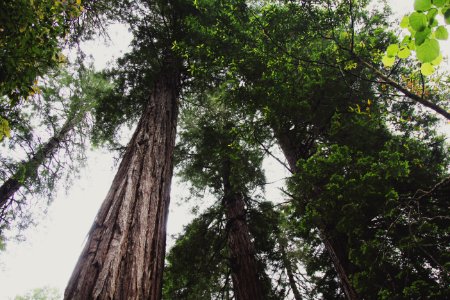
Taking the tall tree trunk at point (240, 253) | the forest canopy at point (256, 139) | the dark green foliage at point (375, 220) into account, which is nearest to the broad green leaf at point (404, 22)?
the forest canopy at point (256, 139)

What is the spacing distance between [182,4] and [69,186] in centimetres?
691

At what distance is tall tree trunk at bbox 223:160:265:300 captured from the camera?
5567 mm

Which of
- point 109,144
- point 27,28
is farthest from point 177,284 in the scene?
point 27,28

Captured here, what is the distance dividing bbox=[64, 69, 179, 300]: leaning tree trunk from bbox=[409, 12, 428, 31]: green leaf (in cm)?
215

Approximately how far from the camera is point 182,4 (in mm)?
5691

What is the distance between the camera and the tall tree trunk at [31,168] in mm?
6393

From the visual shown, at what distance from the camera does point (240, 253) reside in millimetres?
6262

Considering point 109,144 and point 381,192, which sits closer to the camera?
point 381,192

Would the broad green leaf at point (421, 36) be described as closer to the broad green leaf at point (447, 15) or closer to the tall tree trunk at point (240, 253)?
the broad green leaf at point (447, 15)

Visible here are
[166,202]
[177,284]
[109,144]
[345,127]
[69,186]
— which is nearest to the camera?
[166,202]

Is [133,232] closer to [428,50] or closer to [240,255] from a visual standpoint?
[428,50]

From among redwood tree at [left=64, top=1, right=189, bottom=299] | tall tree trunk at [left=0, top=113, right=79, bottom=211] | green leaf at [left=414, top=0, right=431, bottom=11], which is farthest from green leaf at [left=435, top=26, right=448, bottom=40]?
tall tree trunk at [left=0, top=113, right=79, bottom=211]

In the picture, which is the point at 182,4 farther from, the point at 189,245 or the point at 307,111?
the point at 189,245

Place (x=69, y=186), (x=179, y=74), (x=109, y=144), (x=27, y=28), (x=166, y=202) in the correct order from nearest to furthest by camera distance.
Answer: (x=27, y=28) → (x=166, y=202) → (x=179, y=74) → (x=109, y=144) → (x=69, y=186)
